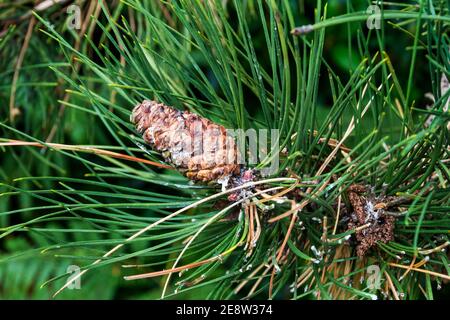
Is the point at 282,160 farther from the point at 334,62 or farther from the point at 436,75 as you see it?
the point at 334,62

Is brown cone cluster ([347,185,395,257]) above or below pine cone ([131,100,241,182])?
below

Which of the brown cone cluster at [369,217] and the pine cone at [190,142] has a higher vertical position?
Answer: the pine cone at [190,142]
